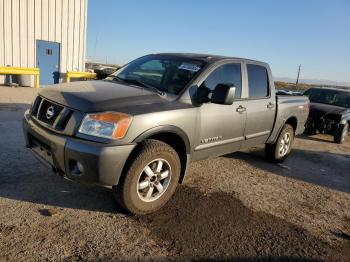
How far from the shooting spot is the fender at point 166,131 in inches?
138

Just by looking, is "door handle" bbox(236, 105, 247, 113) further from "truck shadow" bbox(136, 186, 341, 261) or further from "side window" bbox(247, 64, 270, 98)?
"truck shadow" bbox(136, 186, 341, 261)

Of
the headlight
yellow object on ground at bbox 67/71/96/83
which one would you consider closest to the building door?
yellow object on ground at bbox 67/71/96/83

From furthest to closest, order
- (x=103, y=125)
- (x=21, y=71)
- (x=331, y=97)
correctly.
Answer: (x=21, y=71) < (x=331, y=97) < (x=103, y=125)

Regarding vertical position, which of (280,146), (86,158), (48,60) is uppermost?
(48,60)

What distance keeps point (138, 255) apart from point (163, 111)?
154 centimetres

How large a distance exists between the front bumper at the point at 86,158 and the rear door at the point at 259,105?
250 centimetres

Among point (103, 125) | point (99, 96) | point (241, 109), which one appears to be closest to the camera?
point (103, 125)

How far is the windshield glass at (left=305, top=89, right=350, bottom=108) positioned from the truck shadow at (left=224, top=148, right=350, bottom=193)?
3723 millimetres

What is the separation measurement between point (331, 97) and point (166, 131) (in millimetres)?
9704

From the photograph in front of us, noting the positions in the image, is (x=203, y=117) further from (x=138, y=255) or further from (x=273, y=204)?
(x=138, y=255)

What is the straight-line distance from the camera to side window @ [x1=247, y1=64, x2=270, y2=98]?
5.32m

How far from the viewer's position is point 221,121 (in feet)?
14.9

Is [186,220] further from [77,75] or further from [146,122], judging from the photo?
[77,75]

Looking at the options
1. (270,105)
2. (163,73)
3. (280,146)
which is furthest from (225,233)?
(280,146)
